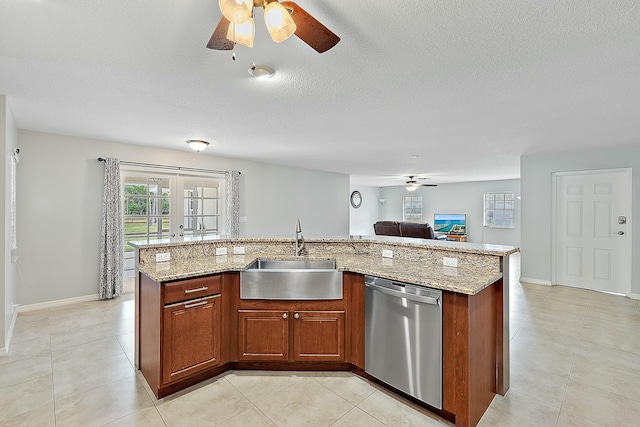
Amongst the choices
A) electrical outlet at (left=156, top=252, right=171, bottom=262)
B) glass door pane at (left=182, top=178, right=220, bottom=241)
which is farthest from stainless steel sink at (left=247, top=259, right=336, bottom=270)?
glass door pane at (left=182, top=178, right=220, bottom=241)

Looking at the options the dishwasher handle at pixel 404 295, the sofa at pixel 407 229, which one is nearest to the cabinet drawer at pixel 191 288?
the dishwasher handle at pixel 404 295

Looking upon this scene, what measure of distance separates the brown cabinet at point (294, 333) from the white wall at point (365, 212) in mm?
9059

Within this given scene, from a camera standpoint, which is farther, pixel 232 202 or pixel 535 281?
pixel 232 202

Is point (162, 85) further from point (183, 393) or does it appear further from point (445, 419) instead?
point (445, 419)

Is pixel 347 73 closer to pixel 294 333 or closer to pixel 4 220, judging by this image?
pixel 294 333

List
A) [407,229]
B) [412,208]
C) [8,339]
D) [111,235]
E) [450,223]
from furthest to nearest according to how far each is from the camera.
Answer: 1. [412,208]
2. [450,223]
3. [407,229]
4. [111,235]
5. [8,339]

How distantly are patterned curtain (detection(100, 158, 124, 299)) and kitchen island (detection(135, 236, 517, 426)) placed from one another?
7.78 feet

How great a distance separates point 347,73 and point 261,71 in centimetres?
63

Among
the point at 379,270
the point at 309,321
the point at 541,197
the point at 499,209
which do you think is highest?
the point at 541,197

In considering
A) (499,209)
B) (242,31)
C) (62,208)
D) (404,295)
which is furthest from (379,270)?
(499,209)

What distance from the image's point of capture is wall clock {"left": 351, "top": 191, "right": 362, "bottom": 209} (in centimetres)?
1138

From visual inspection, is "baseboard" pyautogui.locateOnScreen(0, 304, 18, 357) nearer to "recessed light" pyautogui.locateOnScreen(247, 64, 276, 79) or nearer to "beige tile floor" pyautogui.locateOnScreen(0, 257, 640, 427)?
"beige tile floor" pyautogui.locateOnScreen(0, 257, 640, 427)

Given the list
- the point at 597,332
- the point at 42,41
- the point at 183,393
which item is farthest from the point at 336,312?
the point at 597,332

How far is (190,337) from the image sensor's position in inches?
85.2
